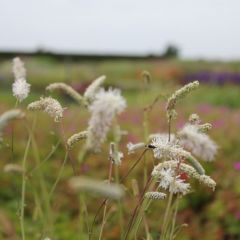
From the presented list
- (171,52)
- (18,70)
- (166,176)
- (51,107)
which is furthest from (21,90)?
(171,52)

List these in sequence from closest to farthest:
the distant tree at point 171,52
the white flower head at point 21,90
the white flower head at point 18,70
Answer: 1. the white flower head at point 21,90
2. the white flower head at point 18,70
3. the distant tree at point 171,52

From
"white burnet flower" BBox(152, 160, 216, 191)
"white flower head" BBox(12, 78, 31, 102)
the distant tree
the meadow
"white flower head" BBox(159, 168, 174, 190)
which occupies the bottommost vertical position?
the distant tree

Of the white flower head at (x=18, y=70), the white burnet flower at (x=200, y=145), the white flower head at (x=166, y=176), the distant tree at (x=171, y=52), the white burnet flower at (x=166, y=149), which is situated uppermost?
the white flower head at (x=18, y=70)

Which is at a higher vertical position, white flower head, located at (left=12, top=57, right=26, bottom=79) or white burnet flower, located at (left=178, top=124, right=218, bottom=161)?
white flower head, located at (left=12, top=57, right=26, bottom=79)

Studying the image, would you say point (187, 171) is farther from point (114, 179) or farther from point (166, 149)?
point (114, 179)

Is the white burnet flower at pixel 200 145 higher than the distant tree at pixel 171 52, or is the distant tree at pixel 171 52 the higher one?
the white burnet flower at pixel 200 145

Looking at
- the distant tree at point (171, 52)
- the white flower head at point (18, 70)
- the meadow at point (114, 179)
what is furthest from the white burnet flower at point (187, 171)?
the distant tree at point (171, 52)

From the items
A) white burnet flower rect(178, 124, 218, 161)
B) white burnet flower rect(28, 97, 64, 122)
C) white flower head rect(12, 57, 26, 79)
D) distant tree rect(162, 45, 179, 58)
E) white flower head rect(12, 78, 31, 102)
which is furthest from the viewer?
distant tree rect(162, 45, 179, 58)

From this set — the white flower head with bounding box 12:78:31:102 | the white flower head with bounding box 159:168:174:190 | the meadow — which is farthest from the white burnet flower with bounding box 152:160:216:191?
the white flower head with bounding box 12:78:31:102

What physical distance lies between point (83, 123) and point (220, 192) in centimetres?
299

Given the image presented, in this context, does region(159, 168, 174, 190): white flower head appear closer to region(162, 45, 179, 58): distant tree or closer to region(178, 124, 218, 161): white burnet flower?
region(178, 124, 218, 161): white burnet flower

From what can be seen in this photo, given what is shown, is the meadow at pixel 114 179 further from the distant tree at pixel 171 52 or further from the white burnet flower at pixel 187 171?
the distant tree at pixel 171 52

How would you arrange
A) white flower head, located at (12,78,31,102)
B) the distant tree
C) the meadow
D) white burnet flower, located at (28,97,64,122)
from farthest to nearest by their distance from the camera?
1. the distant tree
2. the meadow
3. white flower head, located at (12,78,31,102)
4. white burnet flower, located at (28,97,64,122)

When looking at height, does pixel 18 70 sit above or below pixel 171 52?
above
